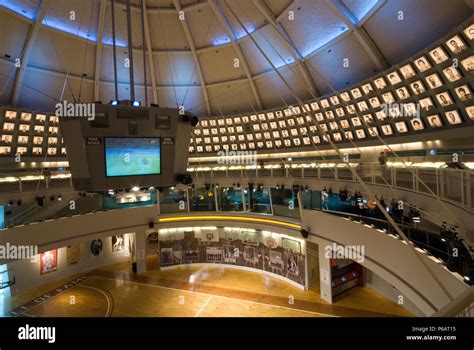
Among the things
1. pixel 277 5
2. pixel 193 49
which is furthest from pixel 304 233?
pixel 193 49

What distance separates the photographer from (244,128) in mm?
18500

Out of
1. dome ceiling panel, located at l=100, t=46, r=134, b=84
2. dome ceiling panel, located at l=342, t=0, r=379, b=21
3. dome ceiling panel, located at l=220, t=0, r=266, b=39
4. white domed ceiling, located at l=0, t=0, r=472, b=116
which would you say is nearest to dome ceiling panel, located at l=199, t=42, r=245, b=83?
white domed ceiling, located at l=0, t=0, r=472, b=116

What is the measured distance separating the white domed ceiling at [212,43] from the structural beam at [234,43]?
0.06 metres

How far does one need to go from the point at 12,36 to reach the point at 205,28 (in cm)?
897

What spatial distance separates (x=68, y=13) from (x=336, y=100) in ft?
Answer: 44.3

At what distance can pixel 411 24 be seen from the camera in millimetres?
9367

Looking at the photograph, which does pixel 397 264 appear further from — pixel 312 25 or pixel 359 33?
pixel 312 25

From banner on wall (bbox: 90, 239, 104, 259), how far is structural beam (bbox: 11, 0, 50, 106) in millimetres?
8898

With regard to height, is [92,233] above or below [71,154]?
below

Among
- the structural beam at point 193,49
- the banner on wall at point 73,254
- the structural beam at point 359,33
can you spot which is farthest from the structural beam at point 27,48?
the structural beam at point 359,33

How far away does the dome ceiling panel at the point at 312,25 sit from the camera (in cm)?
1140

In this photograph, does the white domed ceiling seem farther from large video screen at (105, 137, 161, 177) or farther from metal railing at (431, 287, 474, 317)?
metal railing at (431, 287, 474, 317)
